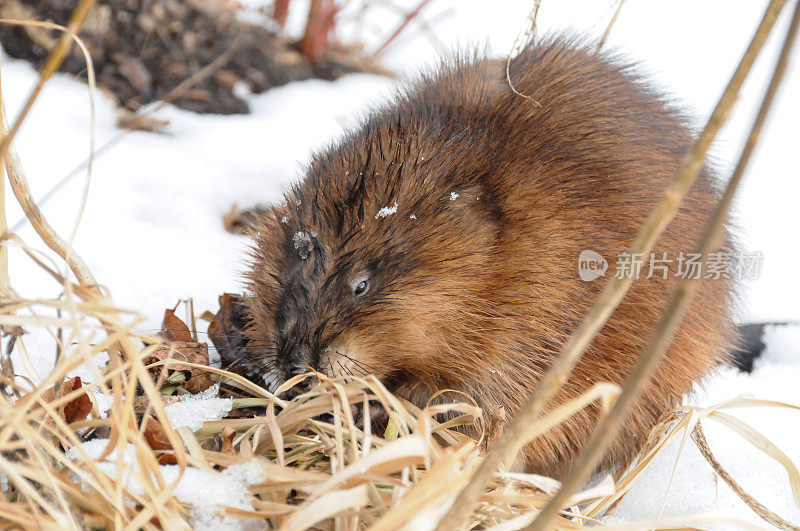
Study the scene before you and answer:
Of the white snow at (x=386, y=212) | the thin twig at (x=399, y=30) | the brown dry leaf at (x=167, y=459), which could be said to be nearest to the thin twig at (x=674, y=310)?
the brown dry leaf at (x=167, y=459)

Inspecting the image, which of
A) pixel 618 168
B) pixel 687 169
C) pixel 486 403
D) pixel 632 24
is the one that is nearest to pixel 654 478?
pixel 486 403

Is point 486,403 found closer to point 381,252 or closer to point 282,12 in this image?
point 381,252

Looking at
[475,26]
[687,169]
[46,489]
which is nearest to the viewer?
[687,169]

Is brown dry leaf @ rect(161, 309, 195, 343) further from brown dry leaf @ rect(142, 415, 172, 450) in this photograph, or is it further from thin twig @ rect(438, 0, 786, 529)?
thin twig @ rect(438, 0, 786, 529)

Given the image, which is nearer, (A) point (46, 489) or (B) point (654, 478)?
(A) point (46, 489)

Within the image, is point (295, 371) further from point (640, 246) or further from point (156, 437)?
point (640, 246)

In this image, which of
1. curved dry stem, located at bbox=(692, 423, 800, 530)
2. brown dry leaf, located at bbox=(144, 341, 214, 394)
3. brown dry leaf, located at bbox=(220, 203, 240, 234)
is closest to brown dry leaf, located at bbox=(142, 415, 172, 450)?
brown dry leaf, located at bbox=(144, 341, 214, 394)
